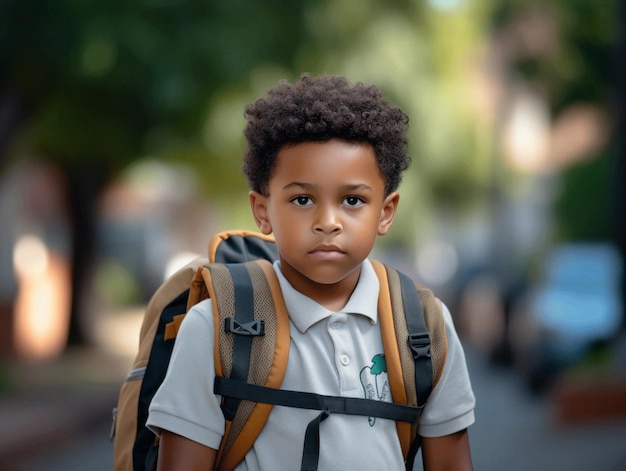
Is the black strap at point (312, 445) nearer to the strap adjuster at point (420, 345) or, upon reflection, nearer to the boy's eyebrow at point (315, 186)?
the strap adjuster at point (420, 345)

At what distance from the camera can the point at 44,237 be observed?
18.6 meters

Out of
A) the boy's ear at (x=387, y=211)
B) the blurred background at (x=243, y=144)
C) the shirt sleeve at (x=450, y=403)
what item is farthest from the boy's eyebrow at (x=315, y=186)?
the blurred background at (x=243, y=144)

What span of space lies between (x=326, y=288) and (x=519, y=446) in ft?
22.8

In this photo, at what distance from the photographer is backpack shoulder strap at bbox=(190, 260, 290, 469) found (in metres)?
2.04

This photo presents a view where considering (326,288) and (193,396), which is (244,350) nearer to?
(193,396)

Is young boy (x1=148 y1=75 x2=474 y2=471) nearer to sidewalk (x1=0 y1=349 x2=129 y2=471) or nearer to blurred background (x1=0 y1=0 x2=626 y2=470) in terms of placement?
Answer: blurred background (x1=0 y1=0 x2=626 y2=470)

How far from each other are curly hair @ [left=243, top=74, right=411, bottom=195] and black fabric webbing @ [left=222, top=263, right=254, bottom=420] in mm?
242

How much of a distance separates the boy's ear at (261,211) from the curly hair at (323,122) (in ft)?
0.06

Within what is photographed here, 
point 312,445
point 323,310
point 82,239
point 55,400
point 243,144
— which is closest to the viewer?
point 312,445

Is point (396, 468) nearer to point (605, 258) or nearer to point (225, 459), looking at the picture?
point (225, 459)

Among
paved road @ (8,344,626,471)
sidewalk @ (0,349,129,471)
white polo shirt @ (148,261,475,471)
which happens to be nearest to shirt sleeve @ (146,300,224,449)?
white polo shirt @ (148,261,475,471)

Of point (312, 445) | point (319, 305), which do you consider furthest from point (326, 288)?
point (312, 445)

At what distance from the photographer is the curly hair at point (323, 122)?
2094 millimetres

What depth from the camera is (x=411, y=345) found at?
2.11 metres
